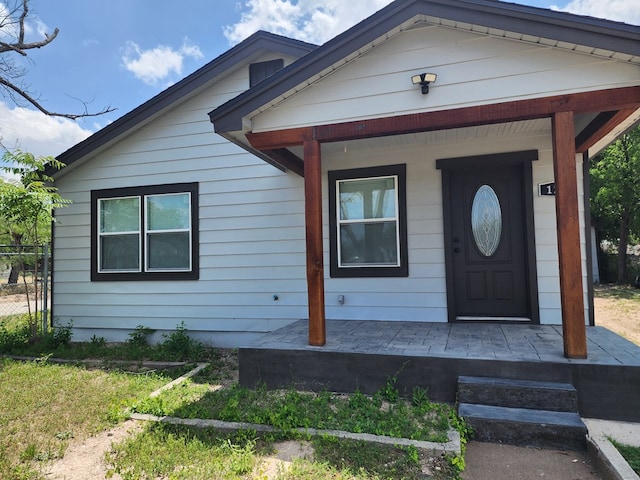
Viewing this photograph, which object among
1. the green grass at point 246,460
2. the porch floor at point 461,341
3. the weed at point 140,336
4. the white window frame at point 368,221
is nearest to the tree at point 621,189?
the porch floor at point 461,341

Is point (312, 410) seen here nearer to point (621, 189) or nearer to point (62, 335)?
point (62, 335)

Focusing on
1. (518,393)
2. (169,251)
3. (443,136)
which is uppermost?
(443,136)

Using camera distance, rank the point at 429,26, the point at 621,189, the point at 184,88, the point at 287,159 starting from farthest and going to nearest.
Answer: the point at 621,189 → the point at 184,88 → the point at 287,159 → the point at 429,26

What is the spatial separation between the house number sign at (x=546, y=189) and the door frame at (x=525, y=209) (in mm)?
103

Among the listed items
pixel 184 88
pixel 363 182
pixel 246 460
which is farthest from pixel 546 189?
pixel 184 88

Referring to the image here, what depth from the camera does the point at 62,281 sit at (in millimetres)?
6285

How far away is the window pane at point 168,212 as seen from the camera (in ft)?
19.0

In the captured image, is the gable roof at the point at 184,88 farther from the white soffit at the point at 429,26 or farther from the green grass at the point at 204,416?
the green grass at the point at 204,416

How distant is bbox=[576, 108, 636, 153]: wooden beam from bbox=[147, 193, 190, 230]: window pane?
5.17m

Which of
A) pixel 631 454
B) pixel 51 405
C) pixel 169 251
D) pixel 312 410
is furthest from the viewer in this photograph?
pixel 169 251

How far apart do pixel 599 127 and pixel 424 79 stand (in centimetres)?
182

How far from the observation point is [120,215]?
609cm

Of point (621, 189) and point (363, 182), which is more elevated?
point (621, 189)

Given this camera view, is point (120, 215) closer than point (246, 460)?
No
